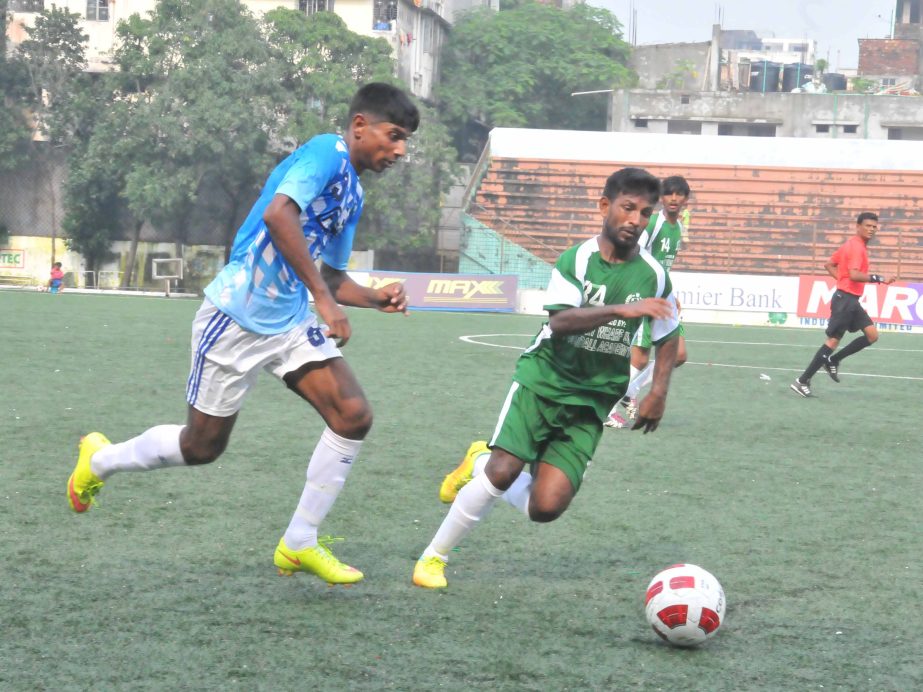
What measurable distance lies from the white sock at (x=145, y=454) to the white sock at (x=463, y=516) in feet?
3.41

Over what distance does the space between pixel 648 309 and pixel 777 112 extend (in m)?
48.5

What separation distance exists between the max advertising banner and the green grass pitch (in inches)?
773

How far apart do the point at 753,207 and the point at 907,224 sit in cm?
439

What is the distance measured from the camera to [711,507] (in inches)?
264

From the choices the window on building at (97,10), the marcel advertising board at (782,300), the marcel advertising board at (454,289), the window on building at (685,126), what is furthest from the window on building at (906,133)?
the window on building at (97,10)

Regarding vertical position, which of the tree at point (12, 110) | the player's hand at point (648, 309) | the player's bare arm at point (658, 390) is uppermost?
the tree at point (12, 110)

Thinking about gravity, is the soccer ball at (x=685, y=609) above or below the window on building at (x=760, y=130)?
below

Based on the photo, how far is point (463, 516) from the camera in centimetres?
500

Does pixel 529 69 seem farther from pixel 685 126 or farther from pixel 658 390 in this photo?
pixel 658 390

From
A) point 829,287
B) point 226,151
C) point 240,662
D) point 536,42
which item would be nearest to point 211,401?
point 240,662

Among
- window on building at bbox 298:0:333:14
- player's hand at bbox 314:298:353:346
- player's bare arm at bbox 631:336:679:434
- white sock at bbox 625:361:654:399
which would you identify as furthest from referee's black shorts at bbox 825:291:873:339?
window on building at bbox 298:0:333:14

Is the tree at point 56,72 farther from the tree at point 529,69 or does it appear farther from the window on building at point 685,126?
the window on building at point 685,126

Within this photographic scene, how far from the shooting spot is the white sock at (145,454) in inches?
200

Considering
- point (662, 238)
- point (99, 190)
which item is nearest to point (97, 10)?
point (99, 190)
